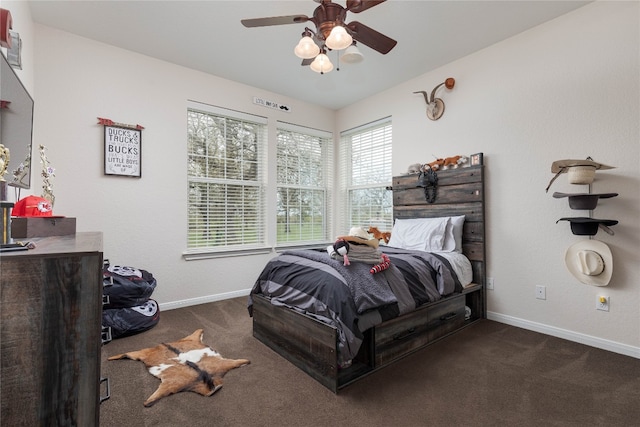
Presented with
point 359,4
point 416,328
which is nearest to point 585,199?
point 416,328

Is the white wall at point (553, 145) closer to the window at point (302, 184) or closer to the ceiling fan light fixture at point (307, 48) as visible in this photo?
the window at point (302, 184)

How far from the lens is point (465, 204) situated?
124 inches

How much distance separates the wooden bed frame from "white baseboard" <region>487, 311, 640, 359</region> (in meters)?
0.19

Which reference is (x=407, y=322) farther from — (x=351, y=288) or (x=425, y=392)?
(x=351, y=288)

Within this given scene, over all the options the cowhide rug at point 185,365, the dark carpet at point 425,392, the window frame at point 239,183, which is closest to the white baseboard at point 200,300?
the window frame at point 239,183

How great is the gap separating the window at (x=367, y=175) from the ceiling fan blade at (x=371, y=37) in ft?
6.54

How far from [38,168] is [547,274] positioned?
460 cm

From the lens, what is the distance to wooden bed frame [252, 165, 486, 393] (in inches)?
74.2

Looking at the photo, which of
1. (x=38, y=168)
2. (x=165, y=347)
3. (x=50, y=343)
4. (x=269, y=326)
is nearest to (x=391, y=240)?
(x=269, y=326)

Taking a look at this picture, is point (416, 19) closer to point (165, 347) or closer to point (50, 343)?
point (50, 343)

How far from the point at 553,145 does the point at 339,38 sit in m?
2.14

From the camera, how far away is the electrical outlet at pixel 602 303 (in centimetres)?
233

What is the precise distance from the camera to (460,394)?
1.75 metres

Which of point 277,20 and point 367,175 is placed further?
point 367,175
